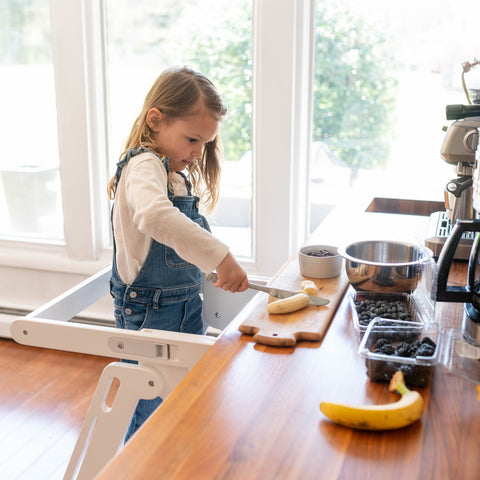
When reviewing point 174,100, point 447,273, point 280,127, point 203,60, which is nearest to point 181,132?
point 174,100

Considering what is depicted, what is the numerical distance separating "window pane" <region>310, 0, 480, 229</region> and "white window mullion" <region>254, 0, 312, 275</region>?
0.10 metres

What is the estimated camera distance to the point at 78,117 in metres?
2.72

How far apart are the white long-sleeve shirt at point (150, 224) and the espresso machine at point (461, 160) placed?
2.07 feet

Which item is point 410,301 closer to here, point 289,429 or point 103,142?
point 289,429

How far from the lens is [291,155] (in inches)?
99.3

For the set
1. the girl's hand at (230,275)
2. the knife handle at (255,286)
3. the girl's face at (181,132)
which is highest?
the girl's face at (181,132)

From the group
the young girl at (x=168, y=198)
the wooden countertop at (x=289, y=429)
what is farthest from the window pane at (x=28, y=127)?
the wooden countertop at (x=289, y=429)

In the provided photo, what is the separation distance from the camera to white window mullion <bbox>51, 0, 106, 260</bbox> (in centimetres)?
263

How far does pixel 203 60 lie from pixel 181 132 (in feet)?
4.30

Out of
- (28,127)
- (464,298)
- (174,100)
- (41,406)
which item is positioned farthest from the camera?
(28,127)

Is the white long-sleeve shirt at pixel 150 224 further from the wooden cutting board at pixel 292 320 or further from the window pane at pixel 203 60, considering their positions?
the window pane at pixel 203 60

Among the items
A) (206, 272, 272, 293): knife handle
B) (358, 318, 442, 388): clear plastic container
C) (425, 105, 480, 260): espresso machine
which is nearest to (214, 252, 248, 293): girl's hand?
(206, 272, 272, 293): knife handle

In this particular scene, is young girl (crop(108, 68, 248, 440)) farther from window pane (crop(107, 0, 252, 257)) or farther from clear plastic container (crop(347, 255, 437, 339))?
window pane (crop(107, 0, 252, 257))

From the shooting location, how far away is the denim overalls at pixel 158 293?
4.73 ft
